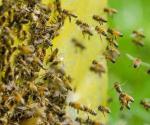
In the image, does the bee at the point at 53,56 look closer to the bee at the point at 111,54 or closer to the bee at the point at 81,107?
the bee at the point at 81,107

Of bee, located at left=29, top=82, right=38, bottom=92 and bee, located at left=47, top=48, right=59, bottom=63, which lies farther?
bee, located at left=47, top=48, right=59, bottom=63

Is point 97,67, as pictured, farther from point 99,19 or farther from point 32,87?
point 32,87

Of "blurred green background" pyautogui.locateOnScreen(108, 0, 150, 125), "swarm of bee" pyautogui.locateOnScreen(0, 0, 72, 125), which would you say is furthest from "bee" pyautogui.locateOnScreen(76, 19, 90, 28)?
"blurred green background" pyautogui.locateOnScreen(108, 0, 150, 125)

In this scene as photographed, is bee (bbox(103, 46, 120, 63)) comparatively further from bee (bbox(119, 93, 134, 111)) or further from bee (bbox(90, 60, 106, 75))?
bee (bbox(119, 93, 134, 111))

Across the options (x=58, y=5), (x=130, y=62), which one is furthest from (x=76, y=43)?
(x=130, y=62)

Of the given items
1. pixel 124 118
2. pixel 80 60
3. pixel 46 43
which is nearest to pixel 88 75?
pixel 80 60

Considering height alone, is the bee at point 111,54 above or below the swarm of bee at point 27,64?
above

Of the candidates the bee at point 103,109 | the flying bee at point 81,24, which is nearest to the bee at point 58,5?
the flying bee at point 81,24
